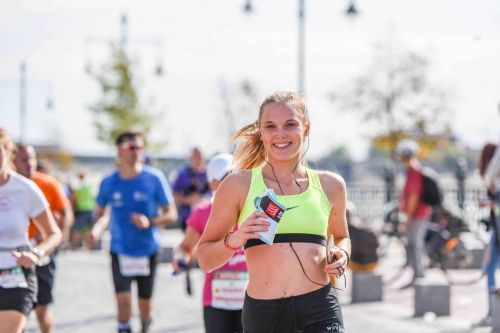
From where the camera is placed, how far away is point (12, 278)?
604 centimetres

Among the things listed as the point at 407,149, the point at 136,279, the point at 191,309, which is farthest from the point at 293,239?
the point at 407,149

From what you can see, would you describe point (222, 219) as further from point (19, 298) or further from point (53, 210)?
point (53, 210)

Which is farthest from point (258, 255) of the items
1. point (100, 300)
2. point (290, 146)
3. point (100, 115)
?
point (100, 115)

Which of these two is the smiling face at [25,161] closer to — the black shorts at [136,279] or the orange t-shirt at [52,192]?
the orange t-shirt at [52,192]

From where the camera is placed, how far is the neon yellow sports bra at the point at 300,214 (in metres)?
4.23

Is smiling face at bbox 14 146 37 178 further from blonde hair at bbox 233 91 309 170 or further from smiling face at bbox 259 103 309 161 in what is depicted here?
smiling face at bbox 259 103 309 161

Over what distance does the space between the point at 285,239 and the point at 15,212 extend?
246 cm

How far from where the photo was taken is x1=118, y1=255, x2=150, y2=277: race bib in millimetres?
8786

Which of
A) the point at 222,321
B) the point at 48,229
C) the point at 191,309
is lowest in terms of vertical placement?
the point at 191,309

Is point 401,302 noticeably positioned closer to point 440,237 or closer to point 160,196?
point 440,237

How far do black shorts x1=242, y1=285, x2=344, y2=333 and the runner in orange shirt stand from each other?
371 centimetres

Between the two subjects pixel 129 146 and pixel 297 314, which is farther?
pixel 129 146

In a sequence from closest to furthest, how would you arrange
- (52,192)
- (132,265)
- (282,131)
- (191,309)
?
(282,131) < (52,192) < (132,265) < (191,309)

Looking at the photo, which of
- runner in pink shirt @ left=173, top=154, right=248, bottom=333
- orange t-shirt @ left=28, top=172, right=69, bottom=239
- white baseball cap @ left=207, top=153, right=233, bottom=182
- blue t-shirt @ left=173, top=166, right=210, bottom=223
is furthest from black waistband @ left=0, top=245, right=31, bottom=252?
blue t-shirt @ left=173, top=166, right=210, bottom=223
